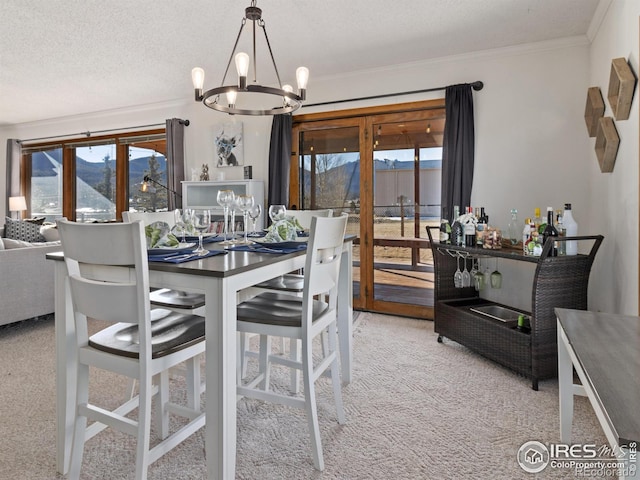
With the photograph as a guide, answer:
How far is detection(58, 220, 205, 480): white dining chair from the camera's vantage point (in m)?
1.27

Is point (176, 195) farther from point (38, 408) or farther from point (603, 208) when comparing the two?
point (603, 208)

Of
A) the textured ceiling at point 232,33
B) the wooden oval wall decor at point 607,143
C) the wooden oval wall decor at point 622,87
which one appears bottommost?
the wooden oval wall decor at point 607,143

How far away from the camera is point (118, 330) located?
60.4 inches

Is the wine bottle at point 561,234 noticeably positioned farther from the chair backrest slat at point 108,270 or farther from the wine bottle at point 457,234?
the chair backrest slat at point 108,270

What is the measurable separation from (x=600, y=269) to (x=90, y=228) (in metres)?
3.19

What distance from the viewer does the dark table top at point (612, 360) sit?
83 cm

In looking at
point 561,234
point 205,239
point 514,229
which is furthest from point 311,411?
point 514,229

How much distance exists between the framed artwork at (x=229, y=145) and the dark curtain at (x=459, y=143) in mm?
2298

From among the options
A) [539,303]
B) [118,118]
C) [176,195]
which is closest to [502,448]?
[539,303]

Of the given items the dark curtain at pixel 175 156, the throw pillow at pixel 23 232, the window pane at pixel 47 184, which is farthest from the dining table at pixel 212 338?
the window pane at pixel 47 184

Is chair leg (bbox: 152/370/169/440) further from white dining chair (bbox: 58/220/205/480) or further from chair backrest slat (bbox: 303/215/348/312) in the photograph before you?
chair backrest slat (bbox: 303/215/348/312)

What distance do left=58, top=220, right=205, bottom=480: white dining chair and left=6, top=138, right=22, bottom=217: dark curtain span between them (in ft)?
20.5

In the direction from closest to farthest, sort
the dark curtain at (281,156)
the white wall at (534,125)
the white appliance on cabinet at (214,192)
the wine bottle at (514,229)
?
1. the white wall at (534,125)
2. the wine bottle at (514,229)
3. the dark curtain at (281,156)
4. the white appliance on cabinet at (214,192)
